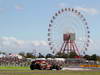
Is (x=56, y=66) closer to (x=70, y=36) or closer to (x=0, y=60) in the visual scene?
(x=0, y=60)

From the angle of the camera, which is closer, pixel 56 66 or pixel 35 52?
pixel 56 66

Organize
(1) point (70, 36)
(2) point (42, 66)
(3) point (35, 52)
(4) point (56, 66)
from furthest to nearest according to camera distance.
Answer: (3) point (35, 52)
(1) point (70, 36)
(4) point (56, 66)
(2) point (42, 66)

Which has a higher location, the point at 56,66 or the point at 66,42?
the point at 66,42

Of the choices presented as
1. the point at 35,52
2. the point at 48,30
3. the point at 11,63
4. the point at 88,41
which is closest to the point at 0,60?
the point at 11,63

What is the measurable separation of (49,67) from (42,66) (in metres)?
2.30

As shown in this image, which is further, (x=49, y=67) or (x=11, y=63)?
Result: (x=11, y=63)

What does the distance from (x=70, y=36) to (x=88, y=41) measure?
54.9ft

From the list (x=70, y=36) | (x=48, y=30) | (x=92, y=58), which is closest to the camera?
(x=48, y=30)

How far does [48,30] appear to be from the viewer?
10406 centimetres

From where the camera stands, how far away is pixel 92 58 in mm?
199750

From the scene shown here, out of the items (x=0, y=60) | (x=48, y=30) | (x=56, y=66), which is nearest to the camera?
(x=56, y=66)

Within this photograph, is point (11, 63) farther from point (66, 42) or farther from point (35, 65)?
point (66, 42)

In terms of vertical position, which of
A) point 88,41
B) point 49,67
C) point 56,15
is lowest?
point 49,67

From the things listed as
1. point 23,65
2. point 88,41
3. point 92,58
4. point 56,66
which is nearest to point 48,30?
point 88,41
